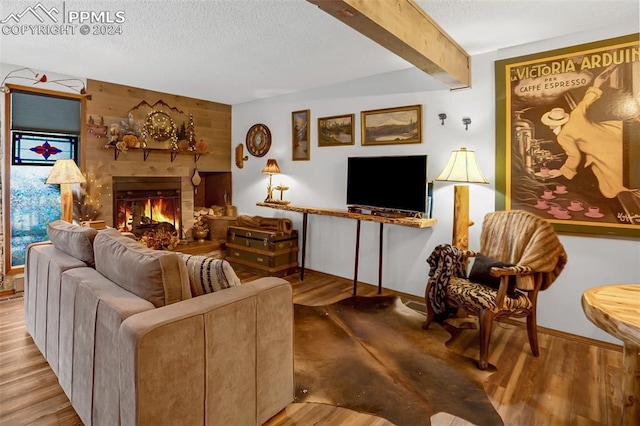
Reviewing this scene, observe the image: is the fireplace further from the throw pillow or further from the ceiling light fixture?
the throw pillow

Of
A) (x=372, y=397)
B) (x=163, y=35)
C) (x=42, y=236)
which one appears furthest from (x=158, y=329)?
(x=42, y=236)

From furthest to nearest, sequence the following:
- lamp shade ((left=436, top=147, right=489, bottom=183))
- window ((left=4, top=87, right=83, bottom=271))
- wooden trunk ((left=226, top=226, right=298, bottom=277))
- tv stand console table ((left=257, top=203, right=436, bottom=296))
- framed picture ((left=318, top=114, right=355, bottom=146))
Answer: wooden trunk ((left=226, top=226, right=298, bottom=277)) < framed picture ((left=318, top=114, right=355, bottom=146)) < window ((left=4, top=87, right=83, bottom=271)) < tv stand console table ((left=257, top=203, right=436, bottom=296)) < lamp shade ((left=436, top=147, right=489, bottom=183))

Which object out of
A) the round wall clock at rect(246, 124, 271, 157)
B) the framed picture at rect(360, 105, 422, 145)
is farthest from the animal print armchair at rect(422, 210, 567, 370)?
the round wall clock at rect(246, 124, 271, 157)

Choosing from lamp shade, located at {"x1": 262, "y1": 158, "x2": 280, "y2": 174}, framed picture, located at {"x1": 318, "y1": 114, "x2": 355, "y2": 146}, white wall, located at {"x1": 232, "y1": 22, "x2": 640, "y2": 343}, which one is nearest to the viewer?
white wall, located at {"x1": 232, "y1": 22, "x2": 640, "y2": 343}

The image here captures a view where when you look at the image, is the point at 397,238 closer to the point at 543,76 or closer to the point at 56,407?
the point at 543,76

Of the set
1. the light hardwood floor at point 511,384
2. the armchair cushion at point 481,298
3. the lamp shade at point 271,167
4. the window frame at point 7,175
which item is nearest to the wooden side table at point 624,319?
the light hardwood floor at point 511,384

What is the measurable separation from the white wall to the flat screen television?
18cm

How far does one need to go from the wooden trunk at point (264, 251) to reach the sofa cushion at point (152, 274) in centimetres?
270

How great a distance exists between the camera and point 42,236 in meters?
4.14

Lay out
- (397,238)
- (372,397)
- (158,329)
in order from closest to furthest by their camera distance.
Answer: (158,329) → (372,397) → (397,238)

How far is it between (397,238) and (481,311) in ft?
5.10

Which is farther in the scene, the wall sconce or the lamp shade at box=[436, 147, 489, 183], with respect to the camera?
the wall sconce

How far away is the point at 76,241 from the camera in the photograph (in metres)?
2.31

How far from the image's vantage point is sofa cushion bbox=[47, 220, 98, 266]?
2.27 metres
